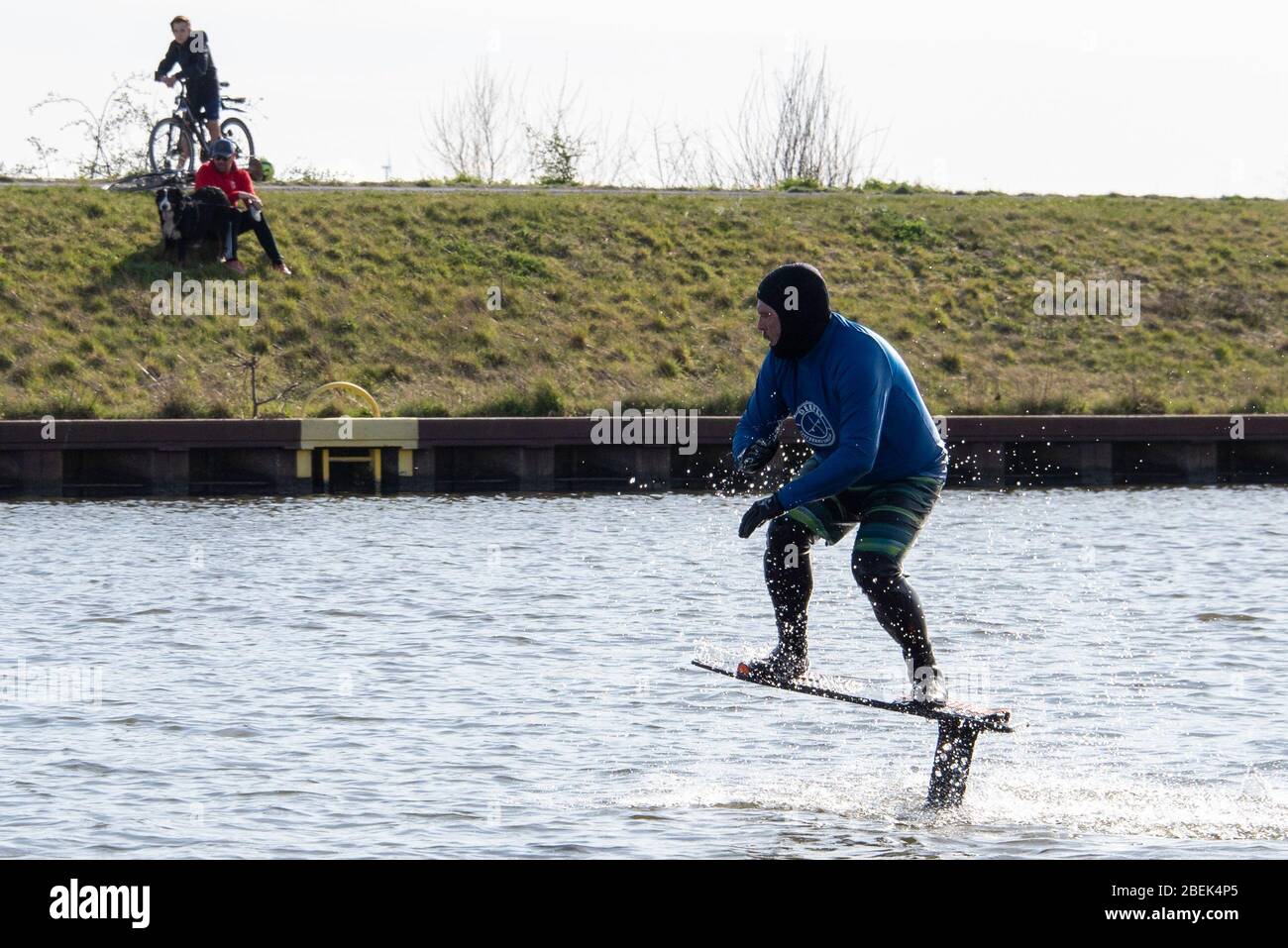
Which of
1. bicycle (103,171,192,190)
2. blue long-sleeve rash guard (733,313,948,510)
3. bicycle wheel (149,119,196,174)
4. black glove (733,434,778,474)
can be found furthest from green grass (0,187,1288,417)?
blue long-sleeve rash guard (733,313,948,510)

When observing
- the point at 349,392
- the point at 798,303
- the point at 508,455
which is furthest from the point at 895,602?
the point at 349,392

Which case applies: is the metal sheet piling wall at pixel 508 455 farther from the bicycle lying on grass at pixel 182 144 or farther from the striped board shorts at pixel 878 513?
the striped board shorts at pixel 878 513

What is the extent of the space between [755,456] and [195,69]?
1872 cm

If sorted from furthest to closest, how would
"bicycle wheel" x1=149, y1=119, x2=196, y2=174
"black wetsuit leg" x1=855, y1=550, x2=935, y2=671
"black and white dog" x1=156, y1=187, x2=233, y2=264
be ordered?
"bicycle wheel" x1=149, y1=119, x2=196, y2=174, "black and white dog" x1=156, y1=187, x2=233, y2=264, "black wetsuit leg" x1=855, y1=550, x2=935, y2=671

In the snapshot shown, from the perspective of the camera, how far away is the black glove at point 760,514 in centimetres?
771

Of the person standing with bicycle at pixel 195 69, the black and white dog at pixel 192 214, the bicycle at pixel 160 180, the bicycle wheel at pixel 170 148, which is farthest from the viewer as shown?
the bicycle at pixel 160 180

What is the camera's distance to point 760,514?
7.77 m

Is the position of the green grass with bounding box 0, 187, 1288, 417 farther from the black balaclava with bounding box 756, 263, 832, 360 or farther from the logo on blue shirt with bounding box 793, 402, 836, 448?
the black balaclava with bounding box 756, 263, 832, 360

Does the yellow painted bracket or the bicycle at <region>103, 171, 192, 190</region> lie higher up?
the bicycle at <region>103, 171, 192, 190</region>

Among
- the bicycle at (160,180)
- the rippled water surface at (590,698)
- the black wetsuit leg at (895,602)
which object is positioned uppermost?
the bicycle at (160,180)

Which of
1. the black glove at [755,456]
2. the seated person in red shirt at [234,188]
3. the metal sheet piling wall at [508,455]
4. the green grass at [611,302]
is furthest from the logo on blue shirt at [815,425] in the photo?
the seated person in red shirt at [234,188]

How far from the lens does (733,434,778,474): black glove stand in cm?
824

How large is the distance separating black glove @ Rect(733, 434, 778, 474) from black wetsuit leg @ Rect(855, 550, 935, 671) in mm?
547
